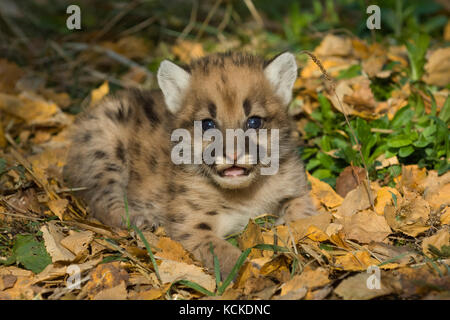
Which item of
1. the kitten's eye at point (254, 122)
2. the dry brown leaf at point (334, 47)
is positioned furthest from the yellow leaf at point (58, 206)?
the dry brown leaf at point (334, 47)

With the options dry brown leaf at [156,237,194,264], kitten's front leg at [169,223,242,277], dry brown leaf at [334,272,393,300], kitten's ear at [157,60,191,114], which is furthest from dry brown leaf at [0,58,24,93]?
dry brown leaf at [334,272,393,300]

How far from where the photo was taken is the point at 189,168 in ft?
14.3

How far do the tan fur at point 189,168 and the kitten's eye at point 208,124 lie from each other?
0.20 feet

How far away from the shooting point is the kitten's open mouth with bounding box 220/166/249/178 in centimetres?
392

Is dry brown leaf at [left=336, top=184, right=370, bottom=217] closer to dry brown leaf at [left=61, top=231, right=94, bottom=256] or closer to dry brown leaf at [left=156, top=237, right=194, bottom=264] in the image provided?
dry brown leaf at [left=156, top=237, right=194, bottom=264]

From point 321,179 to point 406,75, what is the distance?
63.6 inches

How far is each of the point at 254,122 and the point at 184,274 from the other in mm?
1271

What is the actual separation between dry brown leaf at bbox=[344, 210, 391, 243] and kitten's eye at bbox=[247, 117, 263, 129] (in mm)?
1043

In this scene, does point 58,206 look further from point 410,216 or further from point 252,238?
point 410,216

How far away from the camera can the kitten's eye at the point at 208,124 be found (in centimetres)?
400

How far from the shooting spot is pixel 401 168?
4699 mm

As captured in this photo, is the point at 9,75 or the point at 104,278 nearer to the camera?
the point at 104,278

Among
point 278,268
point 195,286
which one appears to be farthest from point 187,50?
point 195,286

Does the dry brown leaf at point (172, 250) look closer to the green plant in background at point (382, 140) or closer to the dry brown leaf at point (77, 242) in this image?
the dry brown leaf at point (77, 242)
